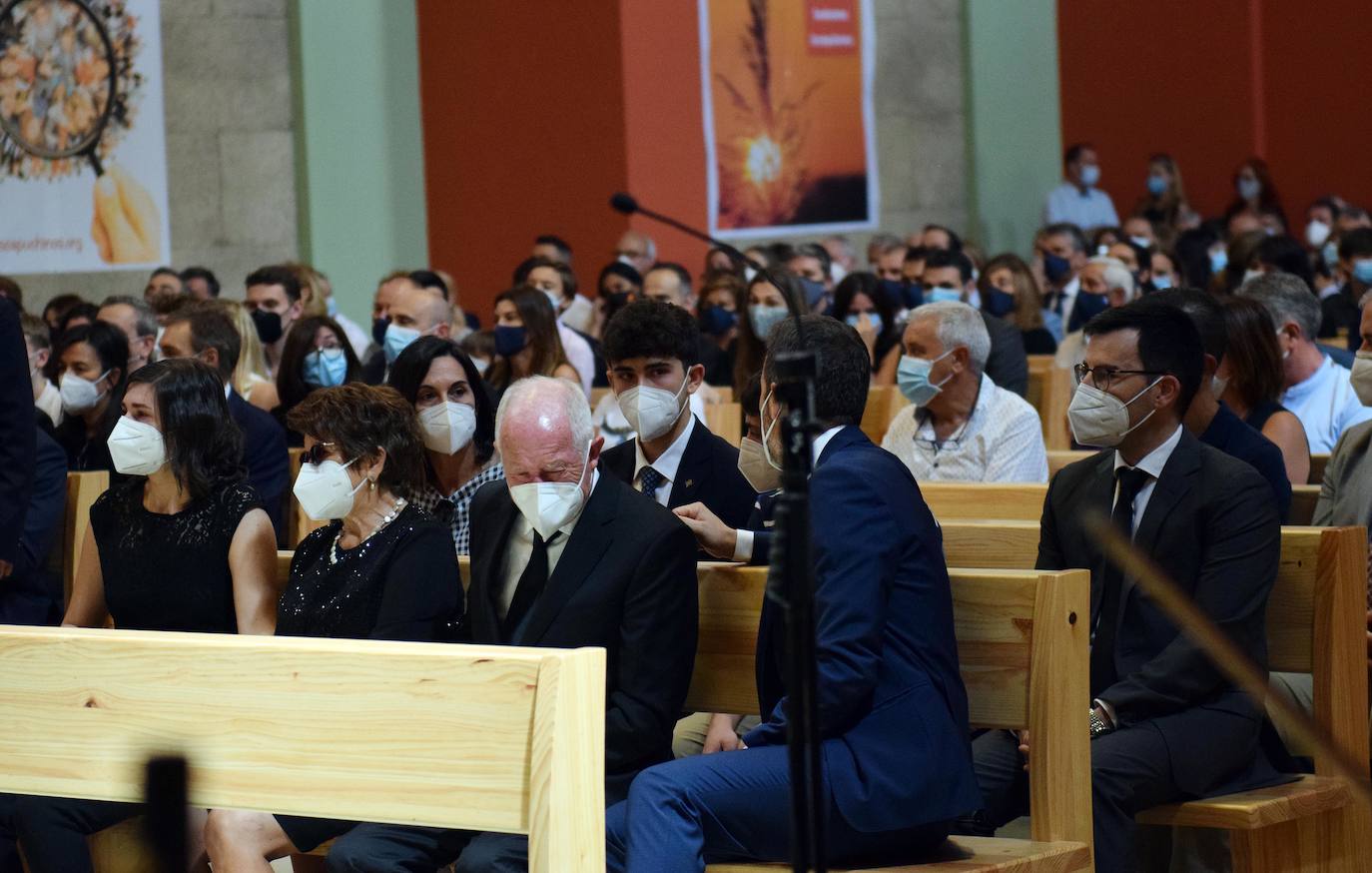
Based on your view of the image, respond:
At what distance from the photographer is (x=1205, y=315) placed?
495cm

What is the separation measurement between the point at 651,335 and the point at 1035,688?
180 cm

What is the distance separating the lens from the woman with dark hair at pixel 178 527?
425 centimetres

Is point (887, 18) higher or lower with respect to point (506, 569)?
higher

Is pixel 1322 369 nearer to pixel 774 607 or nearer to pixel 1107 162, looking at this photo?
pixel 774 607

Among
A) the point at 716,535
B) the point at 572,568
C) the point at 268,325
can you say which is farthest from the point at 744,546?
the point at 268,325

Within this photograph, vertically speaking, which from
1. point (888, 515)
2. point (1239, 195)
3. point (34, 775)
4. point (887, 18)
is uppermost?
point (887, 18)

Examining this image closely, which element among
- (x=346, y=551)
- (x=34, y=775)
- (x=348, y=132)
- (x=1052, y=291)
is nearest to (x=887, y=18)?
(x=1052, y=291)

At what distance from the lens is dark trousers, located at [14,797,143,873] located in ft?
13.0

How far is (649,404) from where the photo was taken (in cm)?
480

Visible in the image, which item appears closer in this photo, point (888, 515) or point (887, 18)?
point (888, 515)

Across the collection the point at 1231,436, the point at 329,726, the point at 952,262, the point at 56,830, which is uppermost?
the point at 952,262

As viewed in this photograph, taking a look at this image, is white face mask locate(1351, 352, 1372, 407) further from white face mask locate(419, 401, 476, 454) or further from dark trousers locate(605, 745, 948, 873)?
white face mask locate(419, 401, 476, 454)

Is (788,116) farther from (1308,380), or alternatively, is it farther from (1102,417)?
(1102,417)

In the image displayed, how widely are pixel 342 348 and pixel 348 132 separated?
521 cm
